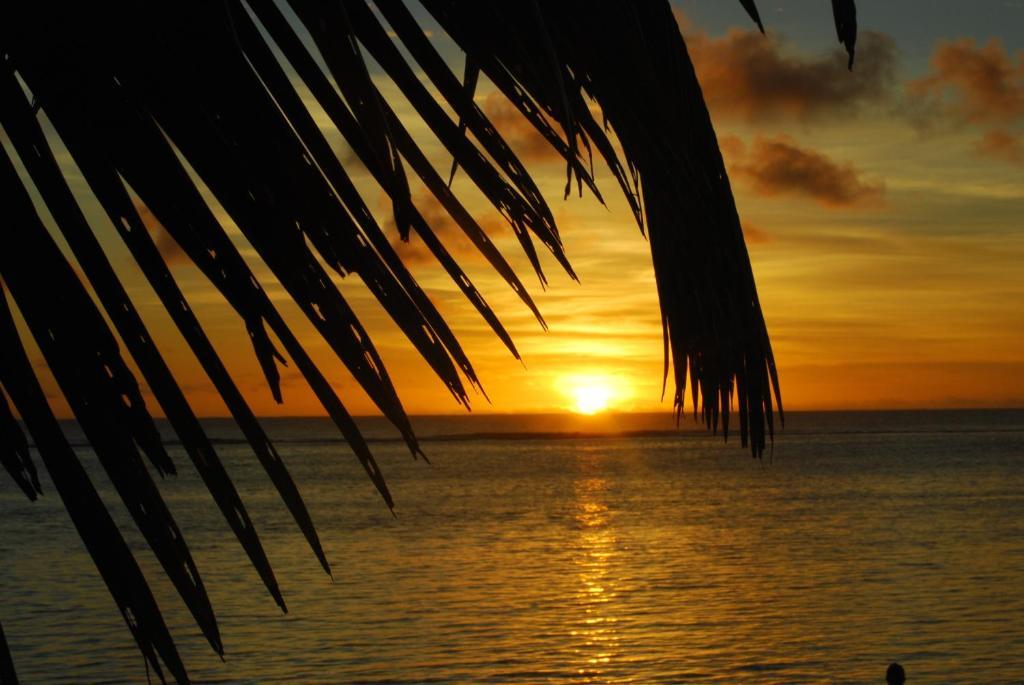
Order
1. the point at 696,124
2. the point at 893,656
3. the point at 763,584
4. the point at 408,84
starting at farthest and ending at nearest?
the point at 763,584 → the point at 893,656 → the point at 696,124 → the point at 408,84

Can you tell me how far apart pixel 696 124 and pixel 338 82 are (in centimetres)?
46

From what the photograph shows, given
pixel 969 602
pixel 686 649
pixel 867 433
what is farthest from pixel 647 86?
pixel 867 433

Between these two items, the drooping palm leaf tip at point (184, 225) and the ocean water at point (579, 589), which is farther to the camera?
the ocean water at point (579, 589)

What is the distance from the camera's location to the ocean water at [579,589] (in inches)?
926

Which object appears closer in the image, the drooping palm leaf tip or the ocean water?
the drooping palm leaf tip

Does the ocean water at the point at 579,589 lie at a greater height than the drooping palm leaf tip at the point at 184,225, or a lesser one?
lesser

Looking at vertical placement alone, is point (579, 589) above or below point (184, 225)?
below

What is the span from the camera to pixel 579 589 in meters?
33.6

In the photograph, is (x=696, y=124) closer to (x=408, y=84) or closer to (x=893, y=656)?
(x=408, y=84)

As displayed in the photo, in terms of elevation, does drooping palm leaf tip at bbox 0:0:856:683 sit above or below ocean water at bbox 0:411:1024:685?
above

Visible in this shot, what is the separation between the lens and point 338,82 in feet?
2.81

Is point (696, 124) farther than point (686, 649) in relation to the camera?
No

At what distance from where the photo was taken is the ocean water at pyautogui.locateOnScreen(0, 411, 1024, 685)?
77.2 feet

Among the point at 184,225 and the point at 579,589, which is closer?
the point at 184,225
